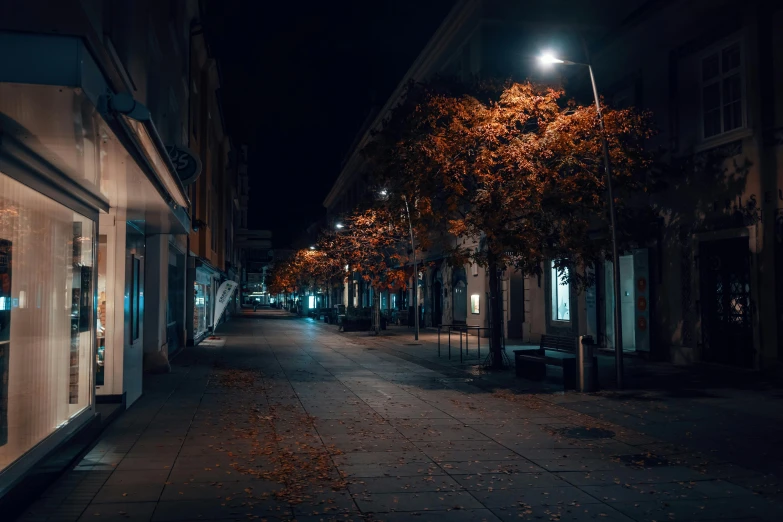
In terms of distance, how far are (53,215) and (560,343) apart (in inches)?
450

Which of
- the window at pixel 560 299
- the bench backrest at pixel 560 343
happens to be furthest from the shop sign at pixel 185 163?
the window at pixel 560 299

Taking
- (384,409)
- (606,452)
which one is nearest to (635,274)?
(384,409)

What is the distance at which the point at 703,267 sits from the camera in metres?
18.0

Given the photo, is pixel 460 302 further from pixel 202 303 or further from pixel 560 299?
pixel 202 303

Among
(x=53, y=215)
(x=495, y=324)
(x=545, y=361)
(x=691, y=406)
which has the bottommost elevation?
(x=691, y=406)

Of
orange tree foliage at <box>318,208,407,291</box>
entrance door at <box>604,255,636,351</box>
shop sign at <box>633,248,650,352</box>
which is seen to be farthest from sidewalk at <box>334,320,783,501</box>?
orange tree foliage at <box>318,208,407,291</box>

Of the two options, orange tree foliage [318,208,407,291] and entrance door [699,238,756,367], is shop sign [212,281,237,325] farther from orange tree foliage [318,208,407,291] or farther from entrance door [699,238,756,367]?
entrance door [699,238,756,367]

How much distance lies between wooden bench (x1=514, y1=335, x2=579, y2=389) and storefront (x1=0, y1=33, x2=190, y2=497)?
8.47 m

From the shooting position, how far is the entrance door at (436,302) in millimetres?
40000

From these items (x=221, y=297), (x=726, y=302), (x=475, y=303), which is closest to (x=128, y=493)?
(x=726, y=302)

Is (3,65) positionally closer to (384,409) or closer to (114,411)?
(114,411)

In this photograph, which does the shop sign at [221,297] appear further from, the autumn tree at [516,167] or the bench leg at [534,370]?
the bench leg at [534,370]

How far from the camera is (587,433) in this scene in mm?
9664

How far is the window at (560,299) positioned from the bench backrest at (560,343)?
875cm
